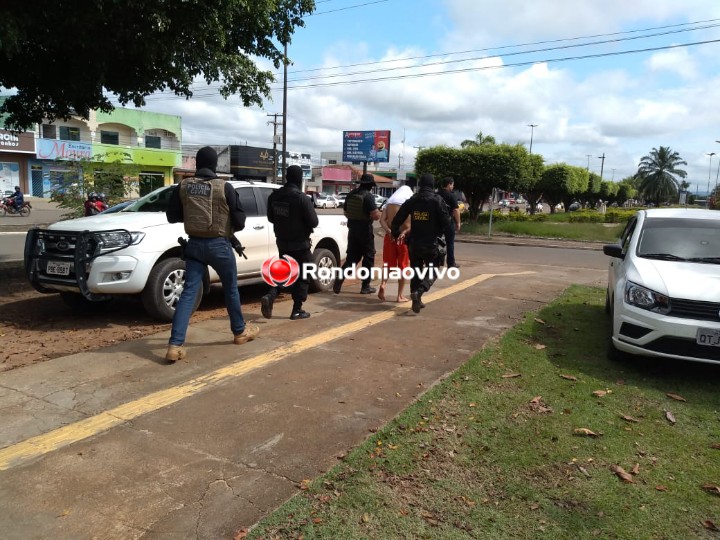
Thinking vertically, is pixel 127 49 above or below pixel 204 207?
above

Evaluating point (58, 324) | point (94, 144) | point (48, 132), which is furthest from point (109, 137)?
point (58, 324)

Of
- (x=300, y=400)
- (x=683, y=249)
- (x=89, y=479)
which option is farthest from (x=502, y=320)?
(x=89, y=479)

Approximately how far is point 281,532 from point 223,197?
10.3 feet

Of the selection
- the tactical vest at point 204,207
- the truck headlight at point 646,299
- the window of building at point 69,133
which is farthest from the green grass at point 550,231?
the window of building at point 69,133

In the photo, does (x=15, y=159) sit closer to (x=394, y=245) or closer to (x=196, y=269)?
(x=394, y=245)

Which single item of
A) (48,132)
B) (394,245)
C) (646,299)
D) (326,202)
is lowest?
(646,299)

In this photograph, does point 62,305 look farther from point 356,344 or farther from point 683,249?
point 683,249

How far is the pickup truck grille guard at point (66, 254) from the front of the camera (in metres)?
5.53

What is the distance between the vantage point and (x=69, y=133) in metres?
42.0

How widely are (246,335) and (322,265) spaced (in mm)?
3001

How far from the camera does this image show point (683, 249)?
207 inches

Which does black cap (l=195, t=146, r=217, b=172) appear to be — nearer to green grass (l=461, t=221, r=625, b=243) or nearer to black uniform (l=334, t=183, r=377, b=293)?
black uniform (l=334, t=183, r=377, b=293)

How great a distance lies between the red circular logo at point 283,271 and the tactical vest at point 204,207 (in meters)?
1.47

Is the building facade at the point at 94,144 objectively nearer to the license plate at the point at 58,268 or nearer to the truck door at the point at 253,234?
the truck door at the point at 253,234
